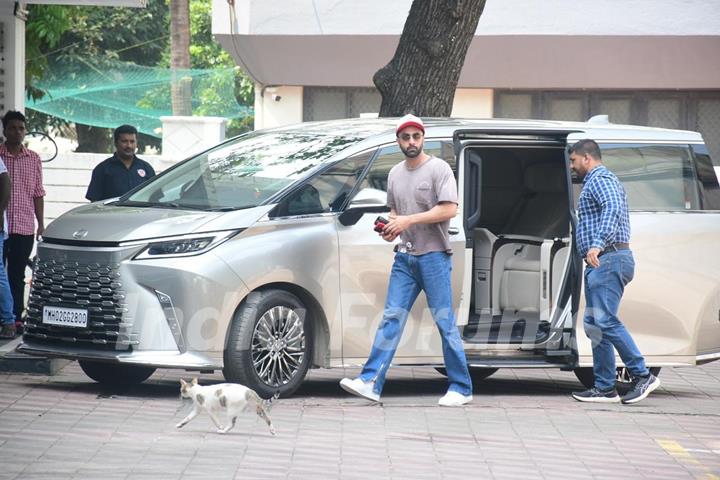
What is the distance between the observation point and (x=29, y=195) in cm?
1260

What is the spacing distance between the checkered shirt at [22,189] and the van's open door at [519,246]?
3.94 m

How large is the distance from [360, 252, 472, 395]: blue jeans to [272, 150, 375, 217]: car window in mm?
632

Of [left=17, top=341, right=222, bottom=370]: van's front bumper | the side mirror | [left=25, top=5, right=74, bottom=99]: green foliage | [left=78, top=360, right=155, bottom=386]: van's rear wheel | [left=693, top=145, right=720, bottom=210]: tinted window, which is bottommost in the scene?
[left=78, top=360, right=155, bottom=386]: van's rear wheel

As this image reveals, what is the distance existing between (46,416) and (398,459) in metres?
2.43

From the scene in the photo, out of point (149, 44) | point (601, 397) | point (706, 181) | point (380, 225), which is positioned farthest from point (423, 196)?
point (149, 44)

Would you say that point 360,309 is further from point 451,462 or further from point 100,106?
point 100,106

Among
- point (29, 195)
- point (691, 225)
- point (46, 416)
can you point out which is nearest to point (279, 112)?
point (29, 195)

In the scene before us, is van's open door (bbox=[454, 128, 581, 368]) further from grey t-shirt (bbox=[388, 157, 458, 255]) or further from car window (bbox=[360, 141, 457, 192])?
grey t-shirt (bbox=[388, 157, 458, 255])

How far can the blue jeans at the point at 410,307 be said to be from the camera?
9.59m

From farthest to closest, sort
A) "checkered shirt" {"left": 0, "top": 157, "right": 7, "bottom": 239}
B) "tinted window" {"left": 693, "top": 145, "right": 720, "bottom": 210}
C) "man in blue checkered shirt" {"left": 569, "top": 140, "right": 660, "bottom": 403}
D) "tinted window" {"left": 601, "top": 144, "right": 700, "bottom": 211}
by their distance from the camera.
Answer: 1. "checkered shirt" {"left": 0, "top": 157, "right": 7, "bottom": 239}
2. "tinted window" {"left": 693, "top": 145, "right": 720, "bottom": 210}
3. "tinted window" {"left": 601, "top": 144, "right": 700, "bottom": 211}
4. "man in blue checkered shirt" {"left": 569, "top": 140, "right": 660, "bottom": 403}

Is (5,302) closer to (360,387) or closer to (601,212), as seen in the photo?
(360,387)

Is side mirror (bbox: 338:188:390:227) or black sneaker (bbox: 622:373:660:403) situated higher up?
side mirror (bbox: 338:188:390:227)

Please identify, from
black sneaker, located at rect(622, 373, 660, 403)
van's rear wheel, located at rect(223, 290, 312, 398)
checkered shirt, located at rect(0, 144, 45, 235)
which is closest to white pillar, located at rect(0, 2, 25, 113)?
checkered shirt, located at rect(0, 144, 45, 235)

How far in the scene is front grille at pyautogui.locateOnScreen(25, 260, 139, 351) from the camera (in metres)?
9.34
